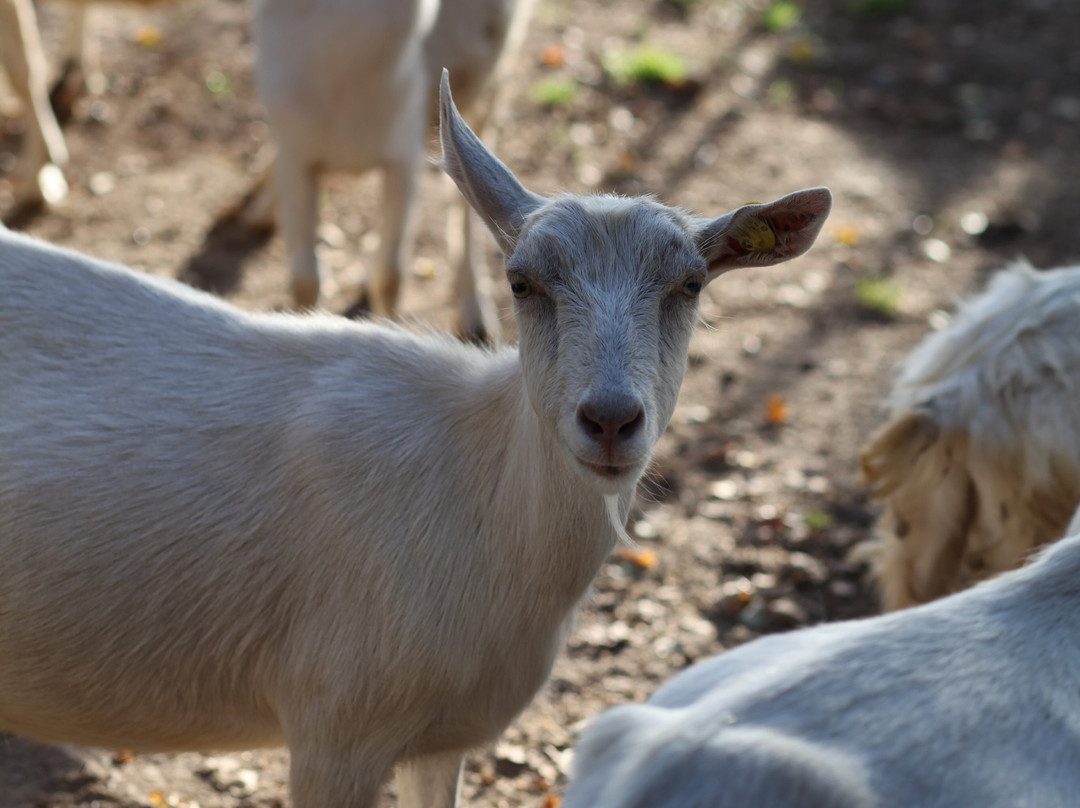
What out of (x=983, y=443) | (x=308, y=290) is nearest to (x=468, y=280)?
(x=308, y=290)

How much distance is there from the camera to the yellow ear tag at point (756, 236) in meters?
3.08

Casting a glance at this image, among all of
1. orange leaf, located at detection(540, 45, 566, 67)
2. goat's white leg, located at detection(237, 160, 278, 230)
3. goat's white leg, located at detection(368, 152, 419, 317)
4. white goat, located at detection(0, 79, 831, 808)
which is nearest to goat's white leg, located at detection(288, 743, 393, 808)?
white goat, located at detection(0, 79, 831, 808)

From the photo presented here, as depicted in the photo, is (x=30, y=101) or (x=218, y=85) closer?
(x=30, y=101)

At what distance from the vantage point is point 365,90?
5.57 metres

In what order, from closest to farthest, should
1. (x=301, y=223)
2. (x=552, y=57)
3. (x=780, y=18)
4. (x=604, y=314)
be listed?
1. (x=604, y=314)
2. (x=301, y=223)
3. (x=552, y=57)
4. (x=780, y=18)

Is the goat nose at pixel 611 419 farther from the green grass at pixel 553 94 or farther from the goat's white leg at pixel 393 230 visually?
the green grass at pixel 553 94

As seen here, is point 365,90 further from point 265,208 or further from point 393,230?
point 265,208

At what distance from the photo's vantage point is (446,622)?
9.93ft

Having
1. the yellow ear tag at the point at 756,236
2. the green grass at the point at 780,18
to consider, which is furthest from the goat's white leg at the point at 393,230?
the green grass at the point at 780,18

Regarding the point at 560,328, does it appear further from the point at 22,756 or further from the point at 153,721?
the point at 22,756

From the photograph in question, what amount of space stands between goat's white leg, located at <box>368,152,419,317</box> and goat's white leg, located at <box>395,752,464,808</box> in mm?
3114

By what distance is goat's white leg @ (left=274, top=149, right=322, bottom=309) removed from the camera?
5824mm

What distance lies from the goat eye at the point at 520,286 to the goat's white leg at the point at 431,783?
4.59 ft

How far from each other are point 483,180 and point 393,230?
10.00 feet
